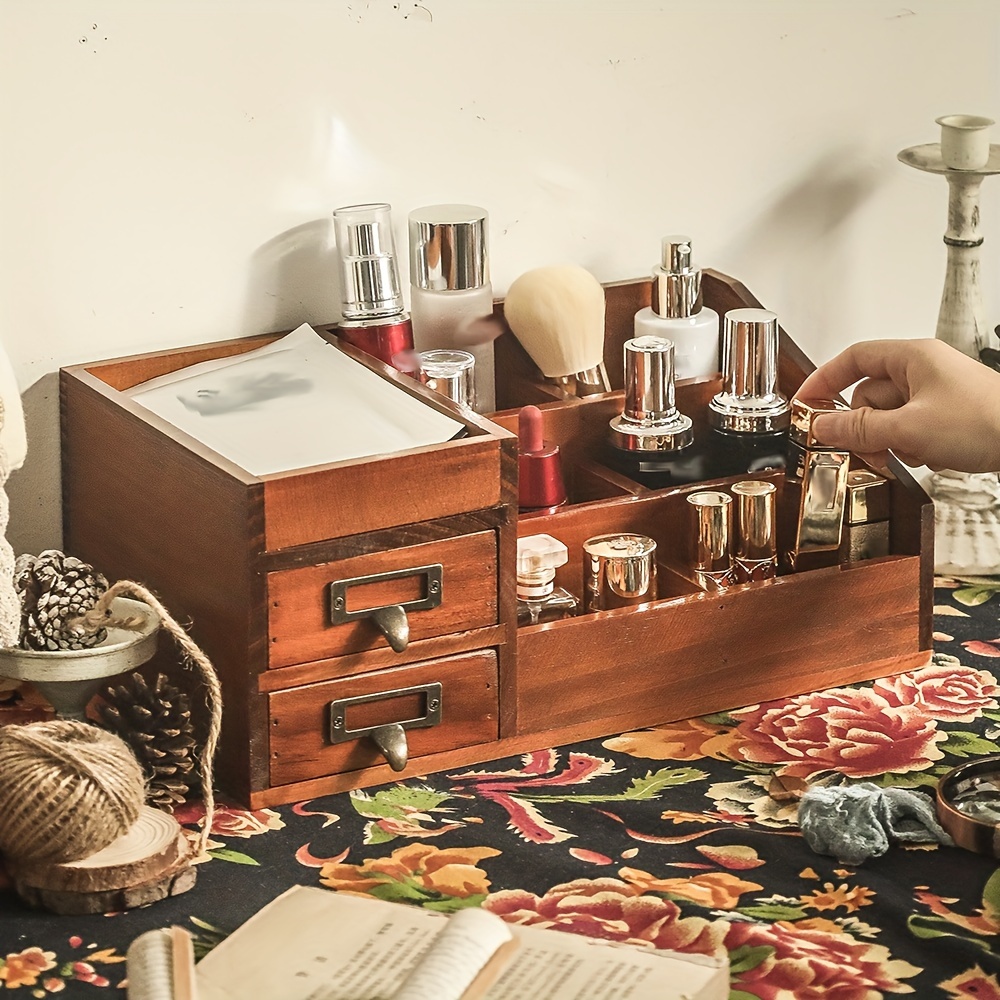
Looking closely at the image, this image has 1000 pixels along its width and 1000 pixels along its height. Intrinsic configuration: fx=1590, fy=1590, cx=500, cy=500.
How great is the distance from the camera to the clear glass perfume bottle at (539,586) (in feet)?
2.97

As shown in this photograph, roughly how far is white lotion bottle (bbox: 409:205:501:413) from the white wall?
0.23ft

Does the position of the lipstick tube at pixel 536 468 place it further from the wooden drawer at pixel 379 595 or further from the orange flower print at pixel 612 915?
the orange flower print at pixel 612 915

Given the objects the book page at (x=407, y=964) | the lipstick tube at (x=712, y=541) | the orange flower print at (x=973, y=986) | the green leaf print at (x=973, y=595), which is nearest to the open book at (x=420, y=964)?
the book page at (x=407, y=964)

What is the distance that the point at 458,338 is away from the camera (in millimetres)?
1035

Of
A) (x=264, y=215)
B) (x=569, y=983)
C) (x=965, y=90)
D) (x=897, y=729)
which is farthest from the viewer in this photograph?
(x=965, y=90)

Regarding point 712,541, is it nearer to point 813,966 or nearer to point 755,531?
point 755,531

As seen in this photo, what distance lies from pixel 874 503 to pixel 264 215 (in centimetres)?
43

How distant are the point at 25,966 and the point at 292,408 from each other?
34 centimetres

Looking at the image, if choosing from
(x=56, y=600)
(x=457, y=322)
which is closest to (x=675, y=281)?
(x=457, y=322)

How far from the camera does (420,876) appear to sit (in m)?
0.76

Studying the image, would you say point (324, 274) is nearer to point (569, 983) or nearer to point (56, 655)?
point (56, 655)

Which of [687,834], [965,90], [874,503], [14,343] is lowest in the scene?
[687,834]

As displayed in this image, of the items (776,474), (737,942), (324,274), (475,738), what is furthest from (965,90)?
(737,942)

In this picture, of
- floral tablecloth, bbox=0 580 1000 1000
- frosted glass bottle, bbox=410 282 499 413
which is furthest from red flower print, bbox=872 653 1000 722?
frosted glass bottle, bbox=410 282 499 413
